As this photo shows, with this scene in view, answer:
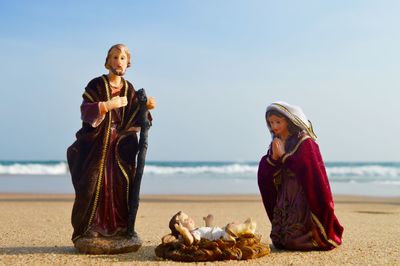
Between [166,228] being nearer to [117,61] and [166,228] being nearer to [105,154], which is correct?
[105,154]

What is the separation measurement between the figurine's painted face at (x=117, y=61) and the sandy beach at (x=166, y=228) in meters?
2.18

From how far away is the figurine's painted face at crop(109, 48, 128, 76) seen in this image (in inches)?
253

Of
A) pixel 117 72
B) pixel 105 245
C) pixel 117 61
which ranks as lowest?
pixel 105 245

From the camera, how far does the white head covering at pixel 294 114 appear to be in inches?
259

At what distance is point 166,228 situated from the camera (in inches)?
365

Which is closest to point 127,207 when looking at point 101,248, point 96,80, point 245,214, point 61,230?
point 101,248

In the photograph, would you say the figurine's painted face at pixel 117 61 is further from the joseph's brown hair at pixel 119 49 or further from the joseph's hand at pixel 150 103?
the joseph's hand at pixel 150 103

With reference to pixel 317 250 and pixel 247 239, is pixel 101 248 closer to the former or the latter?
pixel 247 239

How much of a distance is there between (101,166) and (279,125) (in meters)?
2.22

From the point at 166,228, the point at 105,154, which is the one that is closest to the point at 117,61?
the point at 105,154

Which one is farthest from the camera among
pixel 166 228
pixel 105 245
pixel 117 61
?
pixel 166 228

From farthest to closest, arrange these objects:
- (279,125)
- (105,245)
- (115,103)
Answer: (279,125) → (115,103) → (105,245)

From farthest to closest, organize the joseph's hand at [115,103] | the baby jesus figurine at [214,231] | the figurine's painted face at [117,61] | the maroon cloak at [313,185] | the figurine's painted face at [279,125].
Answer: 1. the figurine's painted face at [279,125]
2. the figurine's painted face at [117,61]
3. the maroon cloak at [313,185]
4. the joseph's hand at [115,103]
5. the baby jesus figurine at [214,231]

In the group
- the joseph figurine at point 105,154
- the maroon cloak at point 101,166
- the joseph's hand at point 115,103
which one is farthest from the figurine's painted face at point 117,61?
the joseph's hand at point 115,103
